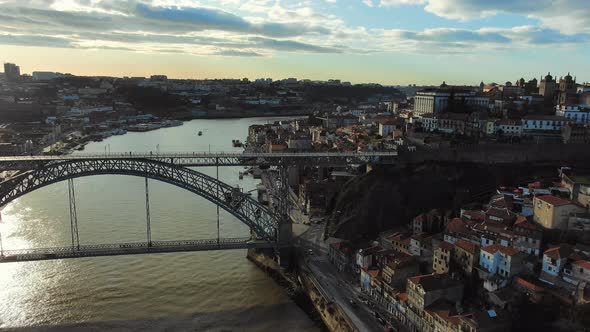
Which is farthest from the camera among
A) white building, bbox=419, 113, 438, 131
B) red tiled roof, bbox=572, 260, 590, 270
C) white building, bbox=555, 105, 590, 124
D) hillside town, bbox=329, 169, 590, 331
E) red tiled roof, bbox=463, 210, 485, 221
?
white building, bbox=419, 113, 438, 131

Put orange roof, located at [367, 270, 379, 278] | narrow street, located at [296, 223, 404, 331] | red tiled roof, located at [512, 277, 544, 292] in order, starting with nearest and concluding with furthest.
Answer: red tiled roof, located at [512, 277, 544, 292] < narrow street, located at [296, 223, 404, 331] < orange roof, located at [367, 270, 379, 278]

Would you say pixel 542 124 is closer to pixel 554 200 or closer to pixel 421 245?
pixel 554 200

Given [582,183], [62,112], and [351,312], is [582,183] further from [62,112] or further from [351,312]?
[62,112]

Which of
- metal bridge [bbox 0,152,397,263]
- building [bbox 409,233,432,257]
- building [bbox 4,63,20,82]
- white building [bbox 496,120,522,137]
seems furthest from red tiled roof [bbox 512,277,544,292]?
building [bbox 4,63,20,82]

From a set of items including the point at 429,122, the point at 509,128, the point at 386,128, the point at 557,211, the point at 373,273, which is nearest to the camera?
the point at 373,273

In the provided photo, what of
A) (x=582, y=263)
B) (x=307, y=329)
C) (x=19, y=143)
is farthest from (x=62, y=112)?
(x=582, y=263)

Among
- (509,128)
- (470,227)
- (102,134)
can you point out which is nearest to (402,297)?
(470,227)

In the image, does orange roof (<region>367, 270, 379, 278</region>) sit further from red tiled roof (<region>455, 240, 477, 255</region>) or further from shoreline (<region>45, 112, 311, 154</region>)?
shoreline (<region>45, 112, 311, 154</region>)
